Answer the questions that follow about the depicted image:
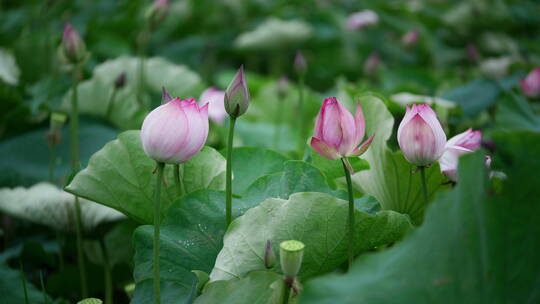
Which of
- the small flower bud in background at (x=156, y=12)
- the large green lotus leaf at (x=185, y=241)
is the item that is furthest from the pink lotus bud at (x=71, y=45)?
the large green lotus leaf at (x=185, y=241)

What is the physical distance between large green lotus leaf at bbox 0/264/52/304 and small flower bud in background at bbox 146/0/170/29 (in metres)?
0.60

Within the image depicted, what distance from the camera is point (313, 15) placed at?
2369mm

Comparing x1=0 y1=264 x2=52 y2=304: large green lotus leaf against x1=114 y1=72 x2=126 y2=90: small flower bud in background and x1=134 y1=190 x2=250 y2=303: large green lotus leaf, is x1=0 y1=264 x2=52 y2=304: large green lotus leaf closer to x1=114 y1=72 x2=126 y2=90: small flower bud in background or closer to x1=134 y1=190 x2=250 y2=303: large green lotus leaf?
x1=134 y1=190 x2=250 y2=303: large green lotus leaf

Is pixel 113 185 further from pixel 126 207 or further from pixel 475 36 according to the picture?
pixel 475 36

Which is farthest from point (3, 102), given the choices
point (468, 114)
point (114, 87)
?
point (468, 114)

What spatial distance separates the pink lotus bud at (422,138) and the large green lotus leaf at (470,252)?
3.8 inches

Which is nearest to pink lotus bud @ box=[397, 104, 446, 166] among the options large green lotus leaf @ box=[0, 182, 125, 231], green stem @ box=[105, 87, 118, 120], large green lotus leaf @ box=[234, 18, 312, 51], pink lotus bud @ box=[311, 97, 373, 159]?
pink lotus bud @ box=[311, 97, 373, 159]

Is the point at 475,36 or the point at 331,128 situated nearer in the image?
the point at 331,128

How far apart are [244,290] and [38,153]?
78 centimetres

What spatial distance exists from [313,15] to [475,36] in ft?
2.33

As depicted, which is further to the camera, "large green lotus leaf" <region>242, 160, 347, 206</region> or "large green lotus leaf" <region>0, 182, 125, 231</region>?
"large green lotus leaf" <region>0, 182, 125, 231</region>

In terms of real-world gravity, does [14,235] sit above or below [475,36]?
below

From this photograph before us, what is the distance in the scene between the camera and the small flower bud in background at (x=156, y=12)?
1202mm

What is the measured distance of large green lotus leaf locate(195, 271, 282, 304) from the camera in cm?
61
